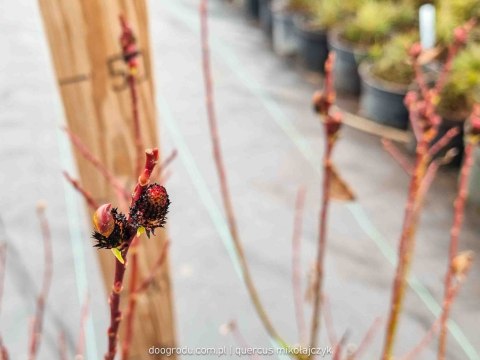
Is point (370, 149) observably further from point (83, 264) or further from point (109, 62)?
point (109, 62)

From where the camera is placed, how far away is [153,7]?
3355 mm

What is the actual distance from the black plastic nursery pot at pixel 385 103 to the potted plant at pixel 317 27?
41 centimetres

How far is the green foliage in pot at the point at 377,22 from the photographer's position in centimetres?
266

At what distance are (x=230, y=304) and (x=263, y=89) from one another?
1.30m

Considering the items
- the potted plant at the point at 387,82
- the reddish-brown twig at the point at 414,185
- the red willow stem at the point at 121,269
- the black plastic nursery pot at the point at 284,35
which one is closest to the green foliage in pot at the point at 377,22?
the potted plant at the point at 387,82

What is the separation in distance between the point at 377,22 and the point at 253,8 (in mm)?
1053

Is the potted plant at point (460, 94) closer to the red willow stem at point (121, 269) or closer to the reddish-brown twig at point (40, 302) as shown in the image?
the reddish-brown twig at point (40, 302)

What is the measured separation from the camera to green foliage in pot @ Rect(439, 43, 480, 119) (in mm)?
2062

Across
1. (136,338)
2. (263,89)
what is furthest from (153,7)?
(136,338)

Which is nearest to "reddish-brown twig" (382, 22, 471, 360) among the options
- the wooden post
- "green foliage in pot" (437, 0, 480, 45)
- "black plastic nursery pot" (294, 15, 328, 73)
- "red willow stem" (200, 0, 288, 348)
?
"red willow stem" (200, 0, 288, 348)

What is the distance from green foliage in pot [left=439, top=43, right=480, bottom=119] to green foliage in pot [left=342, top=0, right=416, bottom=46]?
2.00 feet

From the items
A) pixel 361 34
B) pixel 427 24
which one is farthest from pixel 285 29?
pixel 427 24

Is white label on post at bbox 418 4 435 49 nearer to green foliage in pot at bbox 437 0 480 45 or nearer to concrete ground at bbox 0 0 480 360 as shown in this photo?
concrete ground at bbox 0 0 480 360

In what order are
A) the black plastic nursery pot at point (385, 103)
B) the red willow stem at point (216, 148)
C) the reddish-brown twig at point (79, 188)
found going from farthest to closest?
the black plastic nursery pot at point (385, 103) → the red willow stem at point (216, 148) → the reddish-brown twig at point (79, 188)
